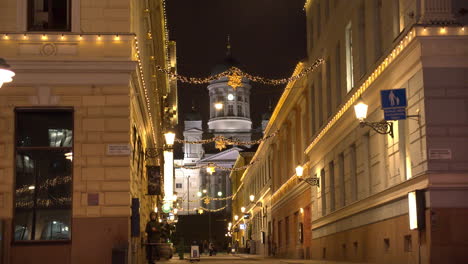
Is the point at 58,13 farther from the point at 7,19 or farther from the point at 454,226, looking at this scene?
the point at 454,226

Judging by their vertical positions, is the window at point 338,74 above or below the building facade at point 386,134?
above

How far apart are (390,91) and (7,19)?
9.18 m

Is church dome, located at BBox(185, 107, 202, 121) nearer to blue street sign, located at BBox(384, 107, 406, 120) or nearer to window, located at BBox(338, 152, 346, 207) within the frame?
window, located at BBox(338, 152, 346, 207)

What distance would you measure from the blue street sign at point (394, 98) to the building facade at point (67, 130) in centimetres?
601

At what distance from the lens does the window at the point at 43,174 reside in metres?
20.0

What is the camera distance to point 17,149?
20.1 m

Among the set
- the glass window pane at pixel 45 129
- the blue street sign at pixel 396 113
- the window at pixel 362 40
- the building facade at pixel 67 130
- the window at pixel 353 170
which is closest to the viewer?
the blue street sign at pixel 396 113

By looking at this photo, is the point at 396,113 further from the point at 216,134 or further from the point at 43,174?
the point at 216,134

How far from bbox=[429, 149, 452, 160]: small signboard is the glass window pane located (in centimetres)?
848

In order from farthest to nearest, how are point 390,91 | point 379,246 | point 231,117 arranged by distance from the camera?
point 231,117 < point 379,246 < point 390,91

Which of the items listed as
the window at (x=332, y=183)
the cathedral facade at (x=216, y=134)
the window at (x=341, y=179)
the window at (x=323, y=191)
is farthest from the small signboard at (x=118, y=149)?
the cathedral facade at (x=216, y=134)

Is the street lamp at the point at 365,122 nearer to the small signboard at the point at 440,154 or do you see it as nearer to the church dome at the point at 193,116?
the small signboard at the point at 440,154

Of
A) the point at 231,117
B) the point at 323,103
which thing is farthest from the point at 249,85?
the point at 323,103

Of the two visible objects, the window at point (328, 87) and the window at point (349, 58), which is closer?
the window at point (349, 58)
